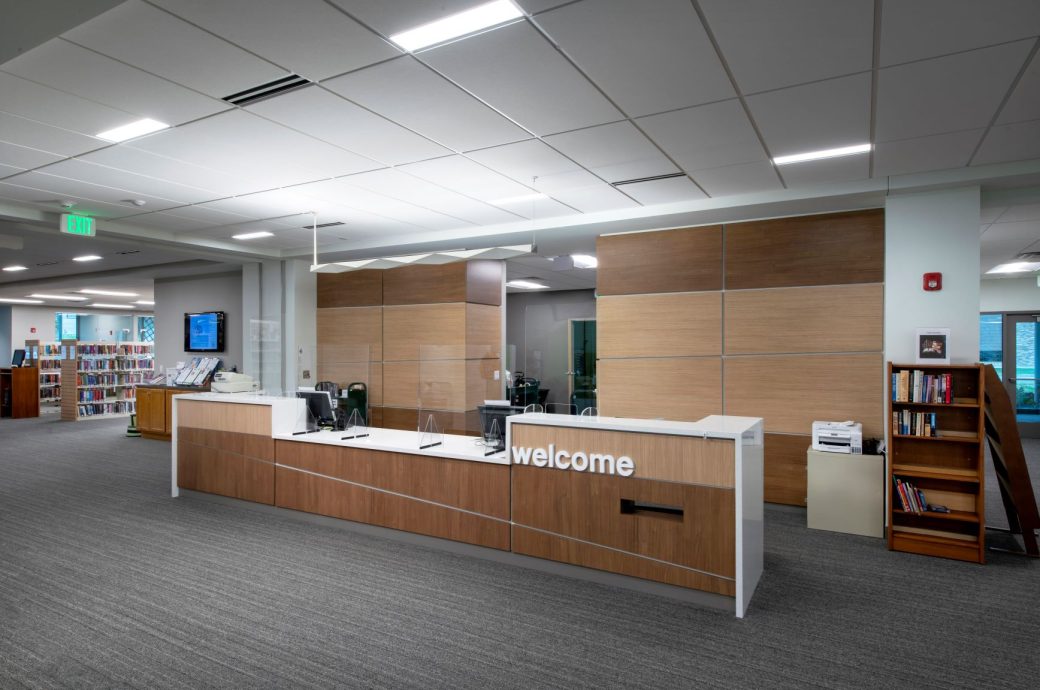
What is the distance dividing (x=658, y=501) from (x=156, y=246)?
7.14 m

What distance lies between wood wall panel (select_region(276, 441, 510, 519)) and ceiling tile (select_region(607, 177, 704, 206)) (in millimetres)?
2810

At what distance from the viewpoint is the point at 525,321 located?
47.4 ft

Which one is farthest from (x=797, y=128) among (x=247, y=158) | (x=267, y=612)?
(x=267, y=612)

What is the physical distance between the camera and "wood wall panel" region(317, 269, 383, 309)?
854 cm

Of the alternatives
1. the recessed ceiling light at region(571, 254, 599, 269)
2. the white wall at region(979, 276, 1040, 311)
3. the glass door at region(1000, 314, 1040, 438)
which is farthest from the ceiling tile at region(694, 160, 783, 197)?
the glass door at region(1000, 314, 1040, 438)

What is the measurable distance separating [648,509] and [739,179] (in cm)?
295

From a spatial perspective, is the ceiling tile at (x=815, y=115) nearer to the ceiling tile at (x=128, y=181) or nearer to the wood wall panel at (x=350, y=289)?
the ceiling tile at (x=128, y=181)

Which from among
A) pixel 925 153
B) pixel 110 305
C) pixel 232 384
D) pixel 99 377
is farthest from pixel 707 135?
pixel 110 305

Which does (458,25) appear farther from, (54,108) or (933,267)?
(933,267)

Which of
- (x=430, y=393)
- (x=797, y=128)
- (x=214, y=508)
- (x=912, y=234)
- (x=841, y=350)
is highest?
(x=797, y=128)

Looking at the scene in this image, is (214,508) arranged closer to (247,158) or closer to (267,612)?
(267,612)

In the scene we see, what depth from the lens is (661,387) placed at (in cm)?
616

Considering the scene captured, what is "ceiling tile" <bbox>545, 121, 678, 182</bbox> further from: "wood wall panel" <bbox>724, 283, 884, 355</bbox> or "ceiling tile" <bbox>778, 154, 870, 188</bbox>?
"wood wall panel" <bbox>724, 283, 884, 355</bbox>

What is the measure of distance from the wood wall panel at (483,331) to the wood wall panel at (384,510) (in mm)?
3206
